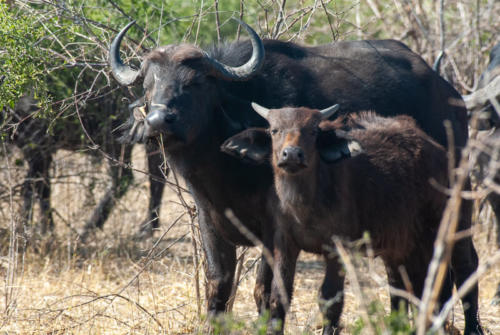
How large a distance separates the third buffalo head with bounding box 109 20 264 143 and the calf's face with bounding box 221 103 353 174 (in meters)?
0.31

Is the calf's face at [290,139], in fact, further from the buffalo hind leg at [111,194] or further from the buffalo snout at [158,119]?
the buffalo hind leg at [111,194]

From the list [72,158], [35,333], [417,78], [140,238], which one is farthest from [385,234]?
[72,158]

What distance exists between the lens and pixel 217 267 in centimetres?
535

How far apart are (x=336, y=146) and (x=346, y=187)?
0.29m

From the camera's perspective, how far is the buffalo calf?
15.1ft

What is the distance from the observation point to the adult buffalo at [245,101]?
16.1 feet

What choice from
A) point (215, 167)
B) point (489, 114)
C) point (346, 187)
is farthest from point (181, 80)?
point (489, 114)

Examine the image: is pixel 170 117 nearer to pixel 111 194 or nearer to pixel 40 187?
pixel 111 194

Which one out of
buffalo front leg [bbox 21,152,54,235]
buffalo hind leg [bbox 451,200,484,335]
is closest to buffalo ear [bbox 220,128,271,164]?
buffalo hind leg [bbox 451,200,484,335]

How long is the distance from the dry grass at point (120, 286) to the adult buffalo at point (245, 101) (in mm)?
365

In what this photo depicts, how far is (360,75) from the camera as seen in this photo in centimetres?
556

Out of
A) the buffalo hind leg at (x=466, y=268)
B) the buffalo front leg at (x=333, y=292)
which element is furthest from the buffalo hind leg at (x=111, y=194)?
the buffalo hind leg at (x=466, y=268)

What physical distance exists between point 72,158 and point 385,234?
203 inches

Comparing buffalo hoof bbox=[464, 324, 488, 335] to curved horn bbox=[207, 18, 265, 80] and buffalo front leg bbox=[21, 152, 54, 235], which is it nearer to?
curved horn bbox=[207, 18, 265, 80]
